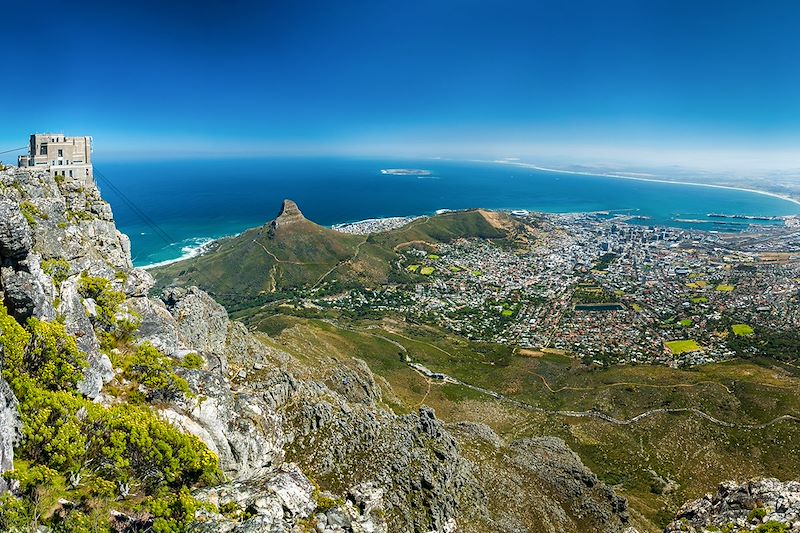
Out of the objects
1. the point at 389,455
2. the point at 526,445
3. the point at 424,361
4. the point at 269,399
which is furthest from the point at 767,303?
the point at 269,399

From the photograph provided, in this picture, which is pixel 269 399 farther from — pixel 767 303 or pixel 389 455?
pixel 767 303

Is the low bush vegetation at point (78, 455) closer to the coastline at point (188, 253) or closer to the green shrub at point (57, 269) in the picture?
the green shrub at point (57, 269)

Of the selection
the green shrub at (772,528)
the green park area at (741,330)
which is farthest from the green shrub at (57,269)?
the green park area at (741,330)

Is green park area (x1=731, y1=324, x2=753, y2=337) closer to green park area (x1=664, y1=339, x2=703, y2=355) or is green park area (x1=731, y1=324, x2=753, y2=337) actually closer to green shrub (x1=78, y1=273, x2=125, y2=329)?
green park area (x1=664, y1=339, x2=703, y2=355)

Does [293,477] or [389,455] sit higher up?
[293,477]


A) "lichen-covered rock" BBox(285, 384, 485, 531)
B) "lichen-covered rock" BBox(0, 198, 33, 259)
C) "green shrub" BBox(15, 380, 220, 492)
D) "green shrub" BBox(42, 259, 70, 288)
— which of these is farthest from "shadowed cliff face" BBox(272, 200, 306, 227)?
"green shrub" BBox(15, 380, 220, 492)
